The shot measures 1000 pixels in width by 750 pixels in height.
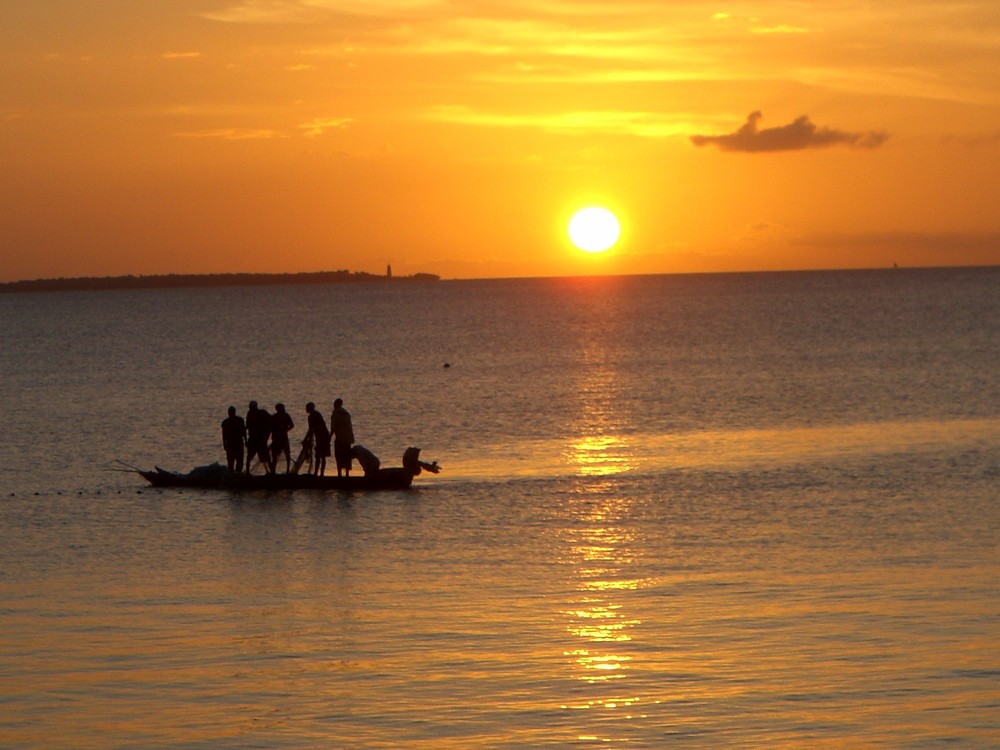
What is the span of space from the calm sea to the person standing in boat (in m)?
1.57

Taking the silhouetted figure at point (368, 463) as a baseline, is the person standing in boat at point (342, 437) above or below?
above

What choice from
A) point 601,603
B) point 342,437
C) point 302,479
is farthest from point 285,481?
point 601,603

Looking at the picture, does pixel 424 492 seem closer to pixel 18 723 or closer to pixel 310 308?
pixel 18 723

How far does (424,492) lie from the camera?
2741 cm

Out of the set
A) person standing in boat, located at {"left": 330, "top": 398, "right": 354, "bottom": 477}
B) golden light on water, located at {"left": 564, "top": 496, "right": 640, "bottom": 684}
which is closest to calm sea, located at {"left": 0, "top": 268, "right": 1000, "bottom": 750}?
golden light on water, located at {"left": 564, "top": 496, "right": 640, "bottom": 684}

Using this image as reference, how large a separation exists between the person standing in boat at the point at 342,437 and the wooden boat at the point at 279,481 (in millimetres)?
348

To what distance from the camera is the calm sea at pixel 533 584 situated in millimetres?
12305

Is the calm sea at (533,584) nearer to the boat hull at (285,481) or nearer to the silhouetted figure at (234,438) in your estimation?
the boat hull at (285,481)

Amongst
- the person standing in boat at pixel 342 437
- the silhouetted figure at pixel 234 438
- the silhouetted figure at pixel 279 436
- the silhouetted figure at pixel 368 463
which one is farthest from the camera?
the silhouetted figure at pixel 234 438

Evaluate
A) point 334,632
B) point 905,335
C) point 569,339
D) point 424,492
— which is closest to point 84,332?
point 569,339

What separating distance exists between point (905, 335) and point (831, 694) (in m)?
81.6

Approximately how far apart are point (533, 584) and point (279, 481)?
11428 millimetres

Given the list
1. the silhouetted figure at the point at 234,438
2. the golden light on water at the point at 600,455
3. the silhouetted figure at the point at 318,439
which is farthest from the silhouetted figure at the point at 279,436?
the golden light on water at the point at 600,455

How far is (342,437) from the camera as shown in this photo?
2792cm
